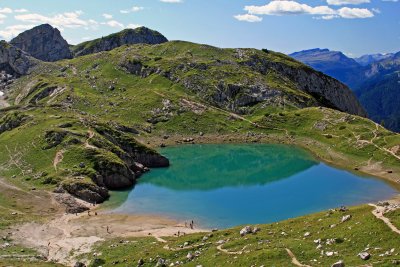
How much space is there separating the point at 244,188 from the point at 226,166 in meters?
30.1

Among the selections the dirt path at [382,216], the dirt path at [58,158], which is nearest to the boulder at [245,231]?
the dirt path at [382,216]

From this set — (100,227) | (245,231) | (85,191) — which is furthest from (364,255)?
(85,191)

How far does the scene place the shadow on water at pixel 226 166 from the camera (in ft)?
451

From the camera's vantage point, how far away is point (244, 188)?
131 meters

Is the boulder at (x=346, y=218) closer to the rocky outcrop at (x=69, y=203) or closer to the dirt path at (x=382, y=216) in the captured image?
the dirt path at (x=382, y=216)

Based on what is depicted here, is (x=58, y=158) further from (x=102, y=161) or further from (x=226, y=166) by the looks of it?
(x=226, y=166)

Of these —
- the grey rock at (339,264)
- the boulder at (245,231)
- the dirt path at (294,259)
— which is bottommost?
the boulder at (245,231)

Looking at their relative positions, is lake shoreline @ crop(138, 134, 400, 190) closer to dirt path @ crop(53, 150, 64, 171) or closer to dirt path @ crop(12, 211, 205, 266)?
dirt path @ crop(53, 150, 64, 171)

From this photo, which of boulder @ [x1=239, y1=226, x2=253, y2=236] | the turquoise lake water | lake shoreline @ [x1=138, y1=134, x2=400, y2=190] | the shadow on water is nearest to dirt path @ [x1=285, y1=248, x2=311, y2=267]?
boulder @ [x1=239, y1=226, x2=253, y2=236]

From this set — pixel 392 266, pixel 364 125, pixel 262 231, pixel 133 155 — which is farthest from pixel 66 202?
pixel 364 125

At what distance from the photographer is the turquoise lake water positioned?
105 m

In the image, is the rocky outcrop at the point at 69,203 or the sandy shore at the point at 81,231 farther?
the rocky outcrop at the point at 69,203

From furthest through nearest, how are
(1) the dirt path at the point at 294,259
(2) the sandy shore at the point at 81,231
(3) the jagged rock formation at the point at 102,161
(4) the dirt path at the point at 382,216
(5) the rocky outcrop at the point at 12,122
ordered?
(5) the rocky outcrop at the point at 12,122
(3) the jagged rock formation at the point at 102,161
(2) the sandy shore at the point at 81,231
(4) the dirt path at the point at 382,216
(1) the dirt path at the point at 294,259

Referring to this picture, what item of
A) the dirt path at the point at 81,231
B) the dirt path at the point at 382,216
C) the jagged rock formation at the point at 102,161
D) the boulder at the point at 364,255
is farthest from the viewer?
the jagged rock formation at the point at 102,161
